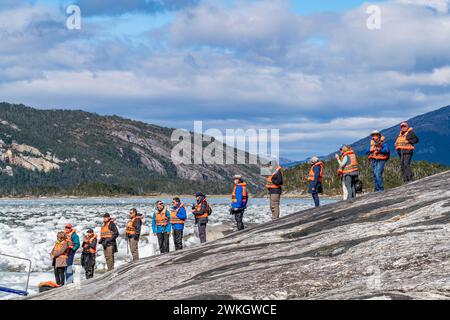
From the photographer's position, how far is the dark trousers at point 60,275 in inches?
880

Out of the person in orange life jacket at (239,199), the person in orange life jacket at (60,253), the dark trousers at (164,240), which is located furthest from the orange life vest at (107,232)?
the person in orange life jacket at (239,199)

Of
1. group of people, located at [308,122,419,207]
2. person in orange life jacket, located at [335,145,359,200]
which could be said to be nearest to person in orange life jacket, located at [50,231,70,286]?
group of people, located at [308,122,419,207]

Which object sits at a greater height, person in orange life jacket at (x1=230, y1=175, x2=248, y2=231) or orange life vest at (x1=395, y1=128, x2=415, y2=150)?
orange life vest at (x1=395, y1=128, x2=415, y2=150)

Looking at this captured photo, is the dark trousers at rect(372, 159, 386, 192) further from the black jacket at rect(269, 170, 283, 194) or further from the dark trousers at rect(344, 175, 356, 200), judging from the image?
the black jacket at rect(269, 170, 283, 194)

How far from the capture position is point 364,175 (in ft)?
532

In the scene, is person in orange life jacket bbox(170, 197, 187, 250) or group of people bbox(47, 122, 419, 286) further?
person in orange life jacket bbox(170, 197, 187, 250)

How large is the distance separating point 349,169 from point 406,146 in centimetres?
239

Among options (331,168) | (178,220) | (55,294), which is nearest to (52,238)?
(178,220)

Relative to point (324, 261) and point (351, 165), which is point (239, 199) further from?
point (324, 261)

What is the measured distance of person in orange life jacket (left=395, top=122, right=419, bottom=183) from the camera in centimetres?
2228
